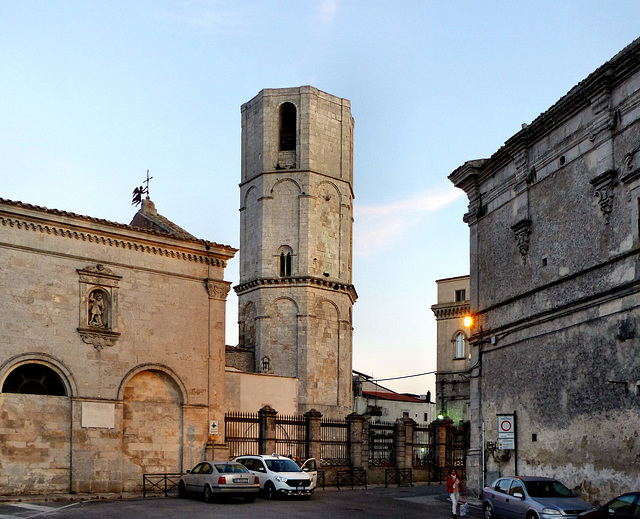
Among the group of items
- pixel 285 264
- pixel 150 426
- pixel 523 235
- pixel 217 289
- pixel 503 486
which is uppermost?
pixel 285 264

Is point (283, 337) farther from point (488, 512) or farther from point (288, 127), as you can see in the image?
point (488, 512)

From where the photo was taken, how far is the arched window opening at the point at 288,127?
172ft

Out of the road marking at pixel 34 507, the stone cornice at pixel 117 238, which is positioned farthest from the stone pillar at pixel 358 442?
the road marking at pixel 34 507

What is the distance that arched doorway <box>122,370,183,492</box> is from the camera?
30219 mm

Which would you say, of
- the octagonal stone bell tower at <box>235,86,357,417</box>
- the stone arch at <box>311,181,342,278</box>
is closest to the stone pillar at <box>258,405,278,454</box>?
the octagonal stone bell tower at <box>235,86,357,417</box>

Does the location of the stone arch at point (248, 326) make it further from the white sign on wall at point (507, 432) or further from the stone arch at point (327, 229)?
the white sign on wall at point (507, 432)

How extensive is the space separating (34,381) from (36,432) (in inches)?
69.4

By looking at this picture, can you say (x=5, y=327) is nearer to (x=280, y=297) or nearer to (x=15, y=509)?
(x=15, y=509)

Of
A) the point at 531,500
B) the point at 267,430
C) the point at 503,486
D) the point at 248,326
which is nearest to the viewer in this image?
the point at 531,500

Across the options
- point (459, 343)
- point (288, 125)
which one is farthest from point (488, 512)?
point (459, 343)

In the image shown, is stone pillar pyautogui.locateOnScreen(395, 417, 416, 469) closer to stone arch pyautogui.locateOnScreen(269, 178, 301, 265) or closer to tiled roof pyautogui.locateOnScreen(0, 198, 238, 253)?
tiled roof pyautogui.locateOnScreen(0, 198, 238, 253)

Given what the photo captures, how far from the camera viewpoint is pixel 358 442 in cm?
3547

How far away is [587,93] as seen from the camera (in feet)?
73.8

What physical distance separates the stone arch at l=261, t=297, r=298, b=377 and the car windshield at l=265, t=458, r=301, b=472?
21.0 metres
